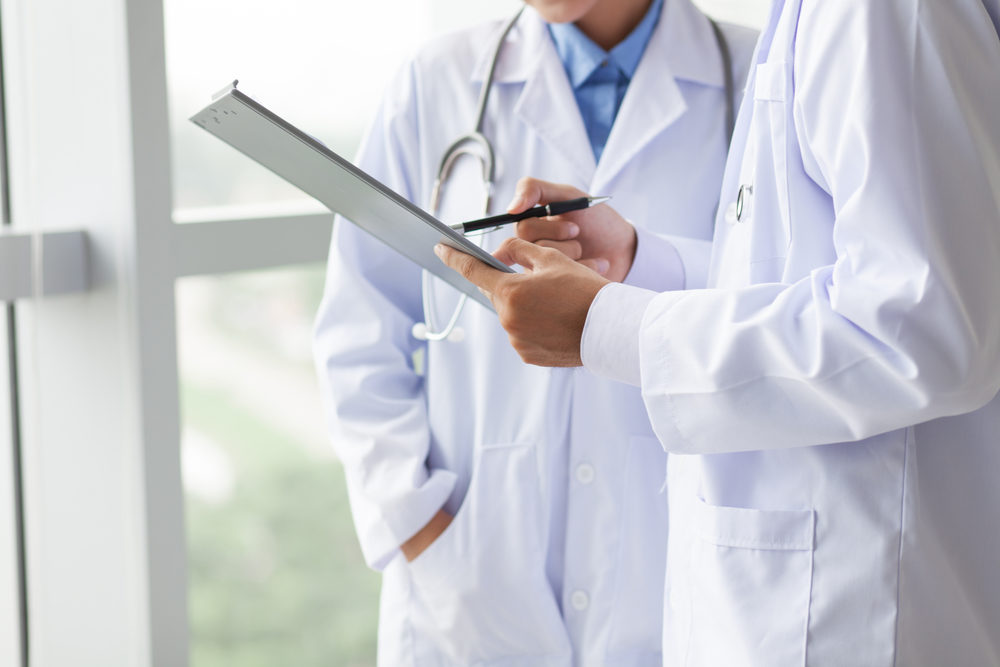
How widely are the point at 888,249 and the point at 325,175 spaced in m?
0.54

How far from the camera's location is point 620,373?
2.94ft

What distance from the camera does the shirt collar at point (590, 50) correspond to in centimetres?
130

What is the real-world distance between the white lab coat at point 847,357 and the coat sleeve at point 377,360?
0.45 m

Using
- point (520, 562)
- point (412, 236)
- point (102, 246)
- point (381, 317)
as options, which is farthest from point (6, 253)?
point (520, 562)

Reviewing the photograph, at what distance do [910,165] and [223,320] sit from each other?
8.79ft

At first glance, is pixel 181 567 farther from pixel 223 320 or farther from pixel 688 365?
pixel 223 320

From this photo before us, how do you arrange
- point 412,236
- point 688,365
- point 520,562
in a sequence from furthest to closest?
point 520,562, point 412,236, point 688,365

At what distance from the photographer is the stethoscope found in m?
1.22

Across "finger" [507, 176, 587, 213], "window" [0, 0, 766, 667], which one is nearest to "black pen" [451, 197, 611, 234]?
"finger" [507, 176, 587, 213]

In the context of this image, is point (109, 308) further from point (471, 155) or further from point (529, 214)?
point (529, 214)

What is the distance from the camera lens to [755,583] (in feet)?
2.85

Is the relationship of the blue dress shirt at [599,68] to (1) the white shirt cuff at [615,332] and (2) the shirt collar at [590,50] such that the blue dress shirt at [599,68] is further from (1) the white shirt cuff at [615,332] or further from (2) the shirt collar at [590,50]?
(1) the white shirt cuff at [615,332]

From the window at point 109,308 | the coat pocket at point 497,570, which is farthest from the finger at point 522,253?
the window at point 109,308

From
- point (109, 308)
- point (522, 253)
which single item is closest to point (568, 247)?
point (522, 253)
